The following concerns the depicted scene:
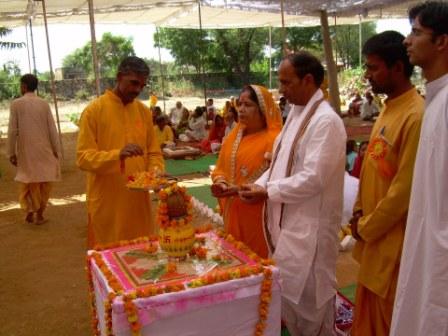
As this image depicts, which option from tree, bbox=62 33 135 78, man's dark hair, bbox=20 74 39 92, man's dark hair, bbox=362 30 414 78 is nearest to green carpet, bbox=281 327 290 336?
man's dark hair, bbox=362 30 414 78

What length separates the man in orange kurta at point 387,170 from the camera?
2.28 meters

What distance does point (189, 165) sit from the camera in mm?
10578

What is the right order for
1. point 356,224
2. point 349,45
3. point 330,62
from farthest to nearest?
1. point 349,45
2. point 330,62
3. point 356,224

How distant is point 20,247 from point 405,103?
16.1 feet

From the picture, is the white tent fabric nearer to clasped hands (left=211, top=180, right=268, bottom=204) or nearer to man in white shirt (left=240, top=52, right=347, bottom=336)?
man in white shirt (left=240, top=52, right=347, bottom=336)

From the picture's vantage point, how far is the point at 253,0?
34.8ft

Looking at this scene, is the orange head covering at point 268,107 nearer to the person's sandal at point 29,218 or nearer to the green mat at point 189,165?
the person's sandal at point 29,218

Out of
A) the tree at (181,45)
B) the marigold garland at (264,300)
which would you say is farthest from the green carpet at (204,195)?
the tree at (181,45)

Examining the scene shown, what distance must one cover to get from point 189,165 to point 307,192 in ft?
26.2

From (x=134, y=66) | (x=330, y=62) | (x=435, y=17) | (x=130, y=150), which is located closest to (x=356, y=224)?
(x=435, y=17)

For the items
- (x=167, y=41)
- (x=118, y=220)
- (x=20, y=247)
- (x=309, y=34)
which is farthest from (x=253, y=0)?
(x=167, y=41)

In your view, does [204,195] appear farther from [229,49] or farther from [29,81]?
[229,49]

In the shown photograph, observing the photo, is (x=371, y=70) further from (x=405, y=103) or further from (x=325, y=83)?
(x=325, y=83)

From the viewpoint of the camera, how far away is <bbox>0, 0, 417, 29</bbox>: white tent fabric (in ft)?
37.1
